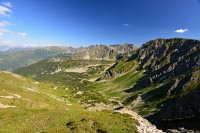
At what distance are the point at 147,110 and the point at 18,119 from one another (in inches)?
4649

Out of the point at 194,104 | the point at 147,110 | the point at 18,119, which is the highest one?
the point at 18,119

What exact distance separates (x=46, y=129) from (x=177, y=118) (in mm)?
90986

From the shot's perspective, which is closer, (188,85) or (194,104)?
(194,104)

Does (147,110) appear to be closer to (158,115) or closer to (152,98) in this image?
(158,115)

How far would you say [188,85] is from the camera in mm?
165125

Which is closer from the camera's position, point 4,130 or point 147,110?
point 4,130

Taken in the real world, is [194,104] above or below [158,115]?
above

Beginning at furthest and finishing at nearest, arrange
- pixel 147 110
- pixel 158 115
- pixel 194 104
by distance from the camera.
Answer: pixel 147 110, pixel 158 115, pixel 194 104

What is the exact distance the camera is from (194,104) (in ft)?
390

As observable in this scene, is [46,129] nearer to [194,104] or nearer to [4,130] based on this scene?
[4,130]

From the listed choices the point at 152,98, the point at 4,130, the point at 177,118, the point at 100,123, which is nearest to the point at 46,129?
the point at 4,130

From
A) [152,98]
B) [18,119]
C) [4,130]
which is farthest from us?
[152,98]

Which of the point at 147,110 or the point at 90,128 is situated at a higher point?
the point at 90,128

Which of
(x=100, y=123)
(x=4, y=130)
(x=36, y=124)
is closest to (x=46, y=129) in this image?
(x=36, y=124)
